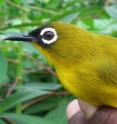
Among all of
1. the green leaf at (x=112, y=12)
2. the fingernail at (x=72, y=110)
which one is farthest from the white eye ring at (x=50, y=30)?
the green leaf at (x=112, y=12)

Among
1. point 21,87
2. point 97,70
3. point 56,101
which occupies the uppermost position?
point 97,70

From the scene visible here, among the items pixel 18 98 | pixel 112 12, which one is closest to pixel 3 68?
pixel 18 98

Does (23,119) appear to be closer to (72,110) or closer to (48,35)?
(72,110)

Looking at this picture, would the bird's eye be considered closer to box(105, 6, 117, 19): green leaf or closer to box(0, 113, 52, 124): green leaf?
box(0, 113, 52, 124): green leaf

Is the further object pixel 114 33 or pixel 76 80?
pixel 114 33

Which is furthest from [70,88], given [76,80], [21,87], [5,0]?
[5,0]

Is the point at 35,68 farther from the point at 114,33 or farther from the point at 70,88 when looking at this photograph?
A: the point at 70,88

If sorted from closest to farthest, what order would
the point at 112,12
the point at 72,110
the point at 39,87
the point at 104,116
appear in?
the point at 104,116 < the point at 72,110 < the point at 39,87 < the point at 112,12
